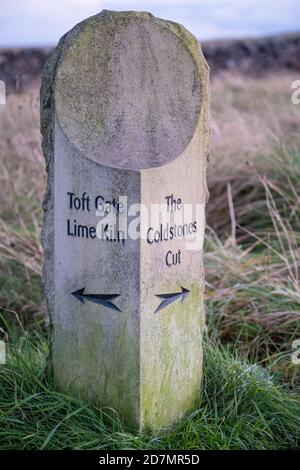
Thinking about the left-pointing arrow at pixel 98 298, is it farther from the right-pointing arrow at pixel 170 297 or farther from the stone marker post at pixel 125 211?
the right-pointing arrow at pixel 170 297

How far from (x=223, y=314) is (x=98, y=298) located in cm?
131

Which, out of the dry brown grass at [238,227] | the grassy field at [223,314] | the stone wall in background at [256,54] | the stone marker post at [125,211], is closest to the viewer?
the stone marker post at [125,211]

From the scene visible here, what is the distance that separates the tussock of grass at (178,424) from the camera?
255 cm

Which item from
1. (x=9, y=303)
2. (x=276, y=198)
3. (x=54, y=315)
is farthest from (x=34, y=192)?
(x=54, y=315)

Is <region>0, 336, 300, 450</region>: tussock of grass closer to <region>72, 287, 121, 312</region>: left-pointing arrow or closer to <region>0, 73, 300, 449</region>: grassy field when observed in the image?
<region>0, 73, 300, 449</region>: grassy field

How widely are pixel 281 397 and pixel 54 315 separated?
3.16 feet

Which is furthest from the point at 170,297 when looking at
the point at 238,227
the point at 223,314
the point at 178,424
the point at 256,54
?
the point at 256,54

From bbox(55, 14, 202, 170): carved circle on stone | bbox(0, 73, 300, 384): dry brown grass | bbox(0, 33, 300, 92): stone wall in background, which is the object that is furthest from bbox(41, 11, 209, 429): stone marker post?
bbox(0, 33, 300, 92): stone wall in background

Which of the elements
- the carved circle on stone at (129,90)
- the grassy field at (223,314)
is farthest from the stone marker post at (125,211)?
the grassy field at (223,314)

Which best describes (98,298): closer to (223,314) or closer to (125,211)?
(125,211)

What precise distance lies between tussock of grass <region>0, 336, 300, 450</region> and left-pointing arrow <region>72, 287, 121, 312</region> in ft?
1.28

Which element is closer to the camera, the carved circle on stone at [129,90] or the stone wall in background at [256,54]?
the carved circle on stone at [129,90]

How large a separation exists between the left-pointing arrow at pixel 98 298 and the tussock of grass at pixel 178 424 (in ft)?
1.28

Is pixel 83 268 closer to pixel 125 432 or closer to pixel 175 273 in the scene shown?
pixel 175 273
